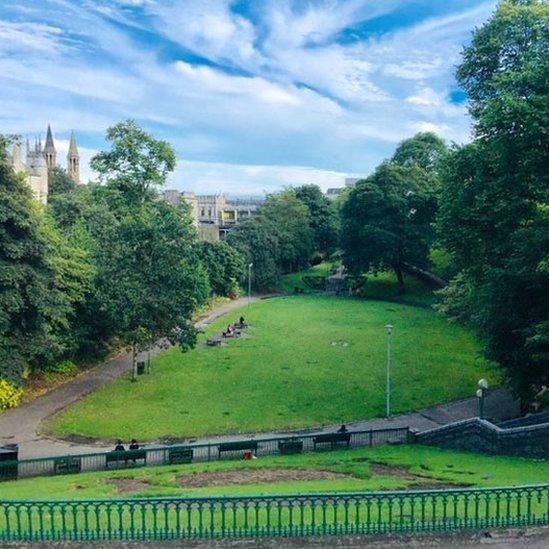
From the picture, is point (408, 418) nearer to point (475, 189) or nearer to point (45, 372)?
point (475, 189)

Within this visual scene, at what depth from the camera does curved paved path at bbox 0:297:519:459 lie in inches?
927

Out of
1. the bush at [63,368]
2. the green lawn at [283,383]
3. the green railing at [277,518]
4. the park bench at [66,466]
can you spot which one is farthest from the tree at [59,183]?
the green railing at [277,518]

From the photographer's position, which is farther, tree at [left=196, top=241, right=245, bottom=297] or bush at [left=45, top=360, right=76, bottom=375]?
tree at [left=196, top=241, right=245, bottom=297]

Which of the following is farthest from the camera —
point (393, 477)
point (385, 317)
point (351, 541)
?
point (385, 317)

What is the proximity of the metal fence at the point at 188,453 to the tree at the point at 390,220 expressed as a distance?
44.1 m

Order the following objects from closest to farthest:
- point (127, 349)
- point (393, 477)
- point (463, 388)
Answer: point (393, 477)
point (463, 388)
point (127, 349)

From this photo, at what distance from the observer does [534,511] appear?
37.0 feet

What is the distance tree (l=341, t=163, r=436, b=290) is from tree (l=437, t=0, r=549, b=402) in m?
35.3

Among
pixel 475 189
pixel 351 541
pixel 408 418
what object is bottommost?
pixel 408 418

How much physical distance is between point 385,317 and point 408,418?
2788 centimetres

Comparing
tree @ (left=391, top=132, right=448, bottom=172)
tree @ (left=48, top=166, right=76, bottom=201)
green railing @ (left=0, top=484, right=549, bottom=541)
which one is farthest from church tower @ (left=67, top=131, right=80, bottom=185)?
green railing @ (left=0, top=484, right=549, bottom=541)

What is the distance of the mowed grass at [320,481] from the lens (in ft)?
46.4

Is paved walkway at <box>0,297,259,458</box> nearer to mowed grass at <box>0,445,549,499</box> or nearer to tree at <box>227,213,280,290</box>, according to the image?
mowed grass at <box>0,445,549,499</box>

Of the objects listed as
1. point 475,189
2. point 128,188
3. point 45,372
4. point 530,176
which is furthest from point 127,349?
point 530,176
